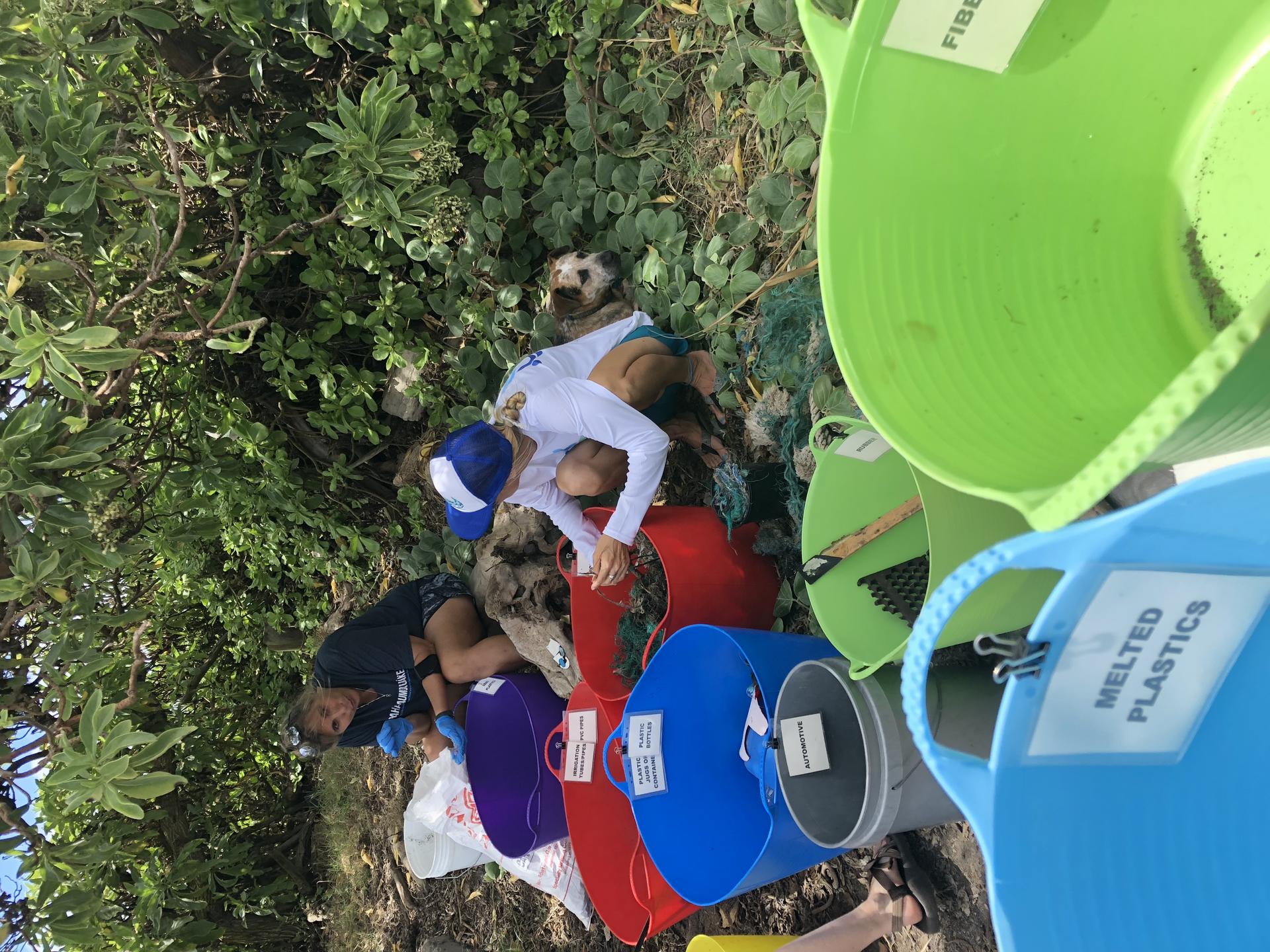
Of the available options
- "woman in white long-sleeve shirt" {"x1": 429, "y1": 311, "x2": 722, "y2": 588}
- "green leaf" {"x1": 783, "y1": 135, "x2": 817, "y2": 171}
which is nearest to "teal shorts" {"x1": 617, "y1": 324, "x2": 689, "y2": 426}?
"woman in white long-sleeve shirt" {"x1": 429, "y1": 311, "x2": 722, "y2": 588}

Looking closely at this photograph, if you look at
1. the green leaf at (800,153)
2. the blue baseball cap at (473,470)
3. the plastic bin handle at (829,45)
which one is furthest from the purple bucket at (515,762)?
the plastic bin handle at (829,45)

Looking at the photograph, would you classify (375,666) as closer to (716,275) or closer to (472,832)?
(472,832)

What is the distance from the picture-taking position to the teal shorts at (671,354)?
7.66 ft

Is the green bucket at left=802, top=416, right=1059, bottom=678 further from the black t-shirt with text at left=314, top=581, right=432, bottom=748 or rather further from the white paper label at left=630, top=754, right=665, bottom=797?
the black t-shirt with text at left=314, top=581, right=432, bottom=748

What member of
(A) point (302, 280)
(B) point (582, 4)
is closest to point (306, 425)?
(A) point (302, 280)

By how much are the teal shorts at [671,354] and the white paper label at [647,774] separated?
3.27 ft

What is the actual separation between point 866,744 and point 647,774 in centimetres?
72

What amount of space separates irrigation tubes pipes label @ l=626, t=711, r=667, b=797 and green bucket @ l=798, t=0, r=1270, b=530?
1.29 m

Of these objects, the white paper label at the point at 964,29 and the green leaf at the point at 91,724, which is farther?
the green leaf at the point at 91,724

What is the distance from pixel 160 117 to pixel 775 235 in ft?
6.71

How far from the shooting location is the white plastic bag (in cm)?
260

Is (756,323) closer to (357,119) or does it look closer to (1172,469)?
(1172,469)

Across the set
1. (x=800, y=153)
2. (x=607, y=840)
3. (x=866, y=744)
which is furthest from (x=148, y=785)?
(x=800, y=153)

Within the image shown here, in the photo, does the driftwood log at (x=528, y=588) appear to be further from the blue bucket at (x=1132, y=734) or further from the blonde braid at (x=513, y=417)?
the blue bucket at (x=1132, y=734)
